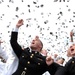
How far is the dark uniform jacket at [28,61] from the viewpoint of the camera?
13.4 feet

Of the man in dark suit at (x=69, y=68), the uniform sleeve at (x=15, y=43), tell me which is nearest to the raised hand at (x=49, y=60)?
the man in dark suit at (x=69, y=68)

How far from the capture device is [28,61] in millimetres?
4137

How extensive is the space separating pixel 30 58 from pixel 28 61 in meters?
0.04

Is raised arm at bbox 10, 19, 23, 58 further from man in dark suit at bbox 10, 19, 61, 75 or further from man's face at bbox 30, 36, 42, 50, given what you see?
man's face at bbox 30, 36, 42, 50

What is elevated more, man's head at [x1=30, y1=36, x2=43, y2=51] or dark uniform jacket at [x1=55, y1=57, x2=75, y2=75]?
man's head at [x1=30, y1=36, x2=43, y2=51]

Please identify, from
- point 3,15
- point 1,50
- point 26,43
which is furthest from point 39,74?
point 3,15

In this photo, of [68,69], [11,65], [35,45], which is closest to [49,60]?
[68,69]

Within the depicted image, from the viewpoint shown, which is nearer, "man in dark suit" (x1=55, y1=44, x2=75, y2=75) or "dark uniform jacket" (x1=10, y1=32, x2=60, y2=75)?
"man in dark suit" (x1=55, y1=44, x2=75, y2=75)

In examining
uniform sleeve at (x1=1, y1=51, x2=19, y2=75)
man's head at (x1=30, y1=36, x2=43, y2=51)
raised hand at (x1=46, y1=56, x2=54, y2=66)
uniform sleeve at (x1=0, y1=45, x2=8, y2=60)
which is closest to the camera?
raised hand at (x1=46, y1=56, x2=54, y2=66)

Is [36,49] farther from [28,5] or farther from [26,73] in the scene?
[28,5]

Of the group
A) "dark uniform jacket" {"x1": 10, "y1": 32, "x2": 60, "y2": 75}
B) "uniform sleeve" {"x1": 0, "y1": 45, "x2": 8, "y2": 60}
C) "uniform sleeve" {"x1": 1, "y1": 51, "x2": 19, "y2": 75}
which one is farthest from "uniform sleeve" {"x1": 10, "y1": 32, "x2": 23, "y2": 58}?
"uniform sleeve" {"x1": 0, "y1": 45, "x2": 8, "y2": 60}

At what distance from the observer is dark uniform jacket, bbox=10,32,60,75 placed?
4.07m

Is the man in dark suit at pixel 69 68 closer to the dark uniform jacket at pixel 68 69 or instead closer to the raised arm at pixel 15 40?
the dark uniform jacket at pixel 68 69

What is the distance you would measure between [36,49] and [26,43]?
595 cm
